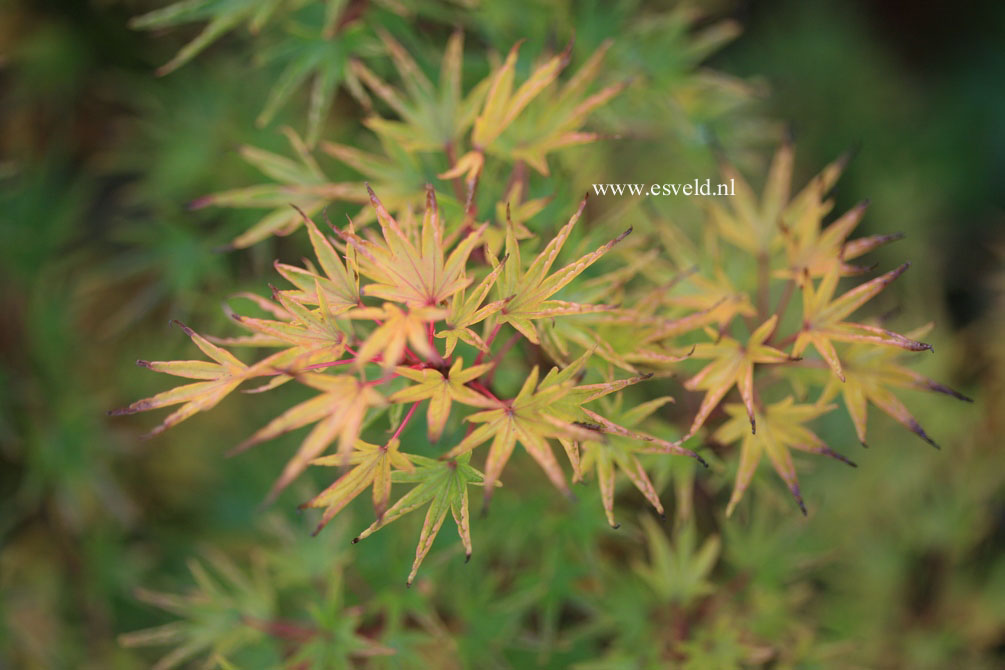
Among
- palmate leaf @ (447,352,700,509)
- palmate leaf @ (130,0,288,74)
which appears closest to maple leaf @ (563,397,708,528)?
palmate leaf @ (447,352,700,509)

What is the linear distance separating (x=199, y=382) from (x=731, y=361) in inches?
20.6

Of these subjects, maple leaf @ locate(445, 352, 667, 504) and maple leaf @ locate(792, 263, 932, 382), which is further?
maple leaf @ locate(792, 263, 932, 382)

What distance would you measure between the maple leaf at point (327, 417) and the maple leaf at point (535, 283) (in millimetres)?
151

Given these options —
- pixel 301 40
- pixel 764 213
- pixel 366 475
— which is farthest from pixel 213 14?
pixel 764 213

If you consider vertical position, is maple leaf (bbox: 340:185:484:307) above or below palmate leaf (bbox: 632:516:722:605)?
above

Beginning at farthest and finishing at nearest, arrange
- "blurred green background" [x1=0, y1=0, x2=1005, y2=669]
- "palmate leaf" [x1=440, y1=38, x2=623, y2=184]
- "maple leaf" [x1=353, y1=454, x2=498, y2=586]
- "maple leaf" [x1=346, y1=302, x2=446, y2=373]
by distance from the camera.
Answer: "blurred green background" [x1=0, y1=0, x2=1005, y2=669], "palmate leaf" [x1=440, y1=38, x2=623, y2=184], "maple leaf" [x1=353, y1=454, x2=498, y2=586], "maple leaf" [x1=346, y1=302, x2=446, y2=373]

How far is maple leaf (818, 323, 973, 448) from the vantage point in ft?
2.43

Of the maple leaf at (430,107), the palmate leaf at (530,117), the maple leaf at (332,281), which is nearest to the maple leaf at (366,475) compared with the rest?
the maple leaf at (332,281)

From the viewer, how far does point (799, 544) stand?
1.18 meters

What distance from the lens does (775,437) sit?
763mm

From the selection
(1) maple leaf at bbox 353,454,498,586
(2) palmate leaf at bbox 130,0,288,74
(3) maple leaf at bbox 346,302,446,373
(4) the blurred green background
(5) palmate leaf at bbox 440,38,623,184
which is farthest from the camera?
(4) the blurred green background

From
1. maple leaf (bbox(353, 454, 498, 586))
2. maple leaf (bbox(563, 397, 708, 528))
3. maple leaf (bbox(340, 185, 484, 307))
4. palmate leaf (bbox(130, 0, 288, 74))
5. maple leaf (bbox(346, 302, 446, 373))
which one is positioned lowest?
maple leaf (bbox(353, 454, 498, 586))

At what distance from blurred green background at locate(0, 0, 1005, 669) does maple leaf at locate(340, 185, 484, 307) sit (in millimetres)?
457

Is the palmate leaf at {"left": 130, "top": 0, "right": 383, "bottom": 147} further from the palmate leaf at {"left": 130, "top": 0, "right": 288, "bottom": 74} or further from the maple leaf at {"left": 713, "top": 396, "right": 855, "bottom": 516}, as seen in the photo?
the maple leaf at {"left": 713, "top": 396, "right": 855, "bottom": 516}
